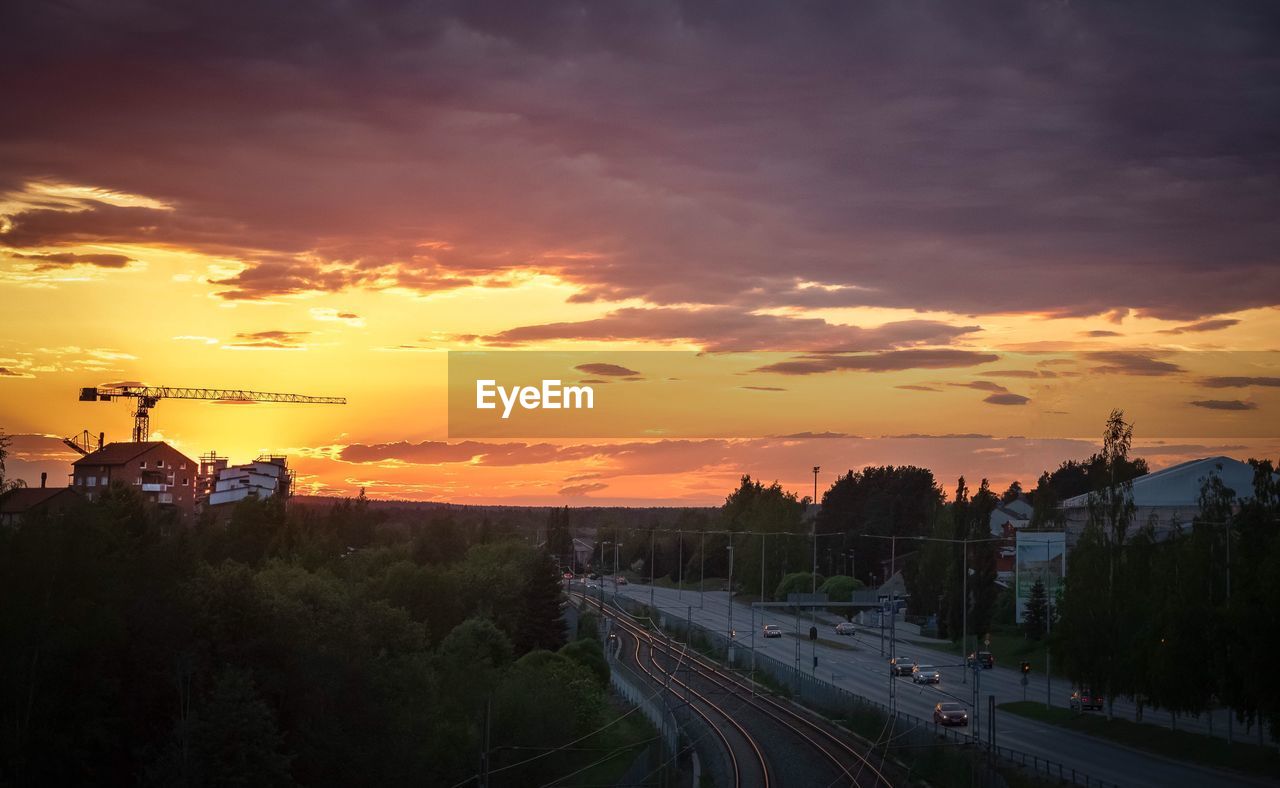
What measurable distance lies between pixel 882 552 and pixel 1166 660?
108776 mm

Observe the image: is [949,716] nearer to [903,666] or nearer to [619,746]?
[619,746]

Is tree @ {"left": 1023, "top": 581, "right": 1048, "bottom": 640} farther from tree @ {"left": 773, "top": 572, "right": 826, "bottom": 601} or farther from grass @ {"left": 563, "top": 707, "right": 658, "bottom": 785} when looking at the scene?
grass @ {"left": 563, "top": 707, "right": 658, "bottom": 785}

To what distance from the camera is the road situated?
49781 millimetres

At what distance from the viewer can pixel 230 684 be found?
38.5 metres

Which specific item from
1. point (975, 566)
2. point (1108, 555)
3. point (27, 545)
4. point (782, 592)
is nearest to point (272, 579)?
point (27, 545)

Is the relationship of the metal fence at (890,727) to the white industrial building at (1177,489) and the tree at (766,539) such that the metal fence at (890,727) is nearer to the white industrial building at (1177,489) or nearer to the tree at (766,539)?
the white industrial building at (1177,489)

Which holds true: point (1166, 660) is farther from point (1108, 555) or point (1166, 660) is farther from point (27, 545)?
point (27, 545)

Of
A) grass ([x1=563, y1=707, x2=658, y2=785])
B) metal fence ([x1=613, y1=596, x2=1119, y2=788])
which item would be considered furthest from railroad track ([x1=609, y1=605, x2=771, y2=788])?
metal fence ([x1=613, y1=596, x2=1119, y2=788])

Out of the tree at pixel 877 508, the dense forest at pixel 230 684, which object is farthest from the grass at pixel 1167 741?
the tree at pixel 877 508

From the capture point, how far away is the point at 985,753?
1953 inches

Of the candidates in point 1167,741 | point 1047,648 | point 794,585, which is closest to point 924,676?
point 1047,648

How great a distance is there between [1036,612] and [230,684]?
6994 centimetres

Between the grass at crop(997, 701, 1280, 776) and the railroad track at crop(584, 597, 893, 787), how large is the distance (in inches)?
492

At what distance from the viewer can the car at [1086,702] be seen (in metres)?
66.6
